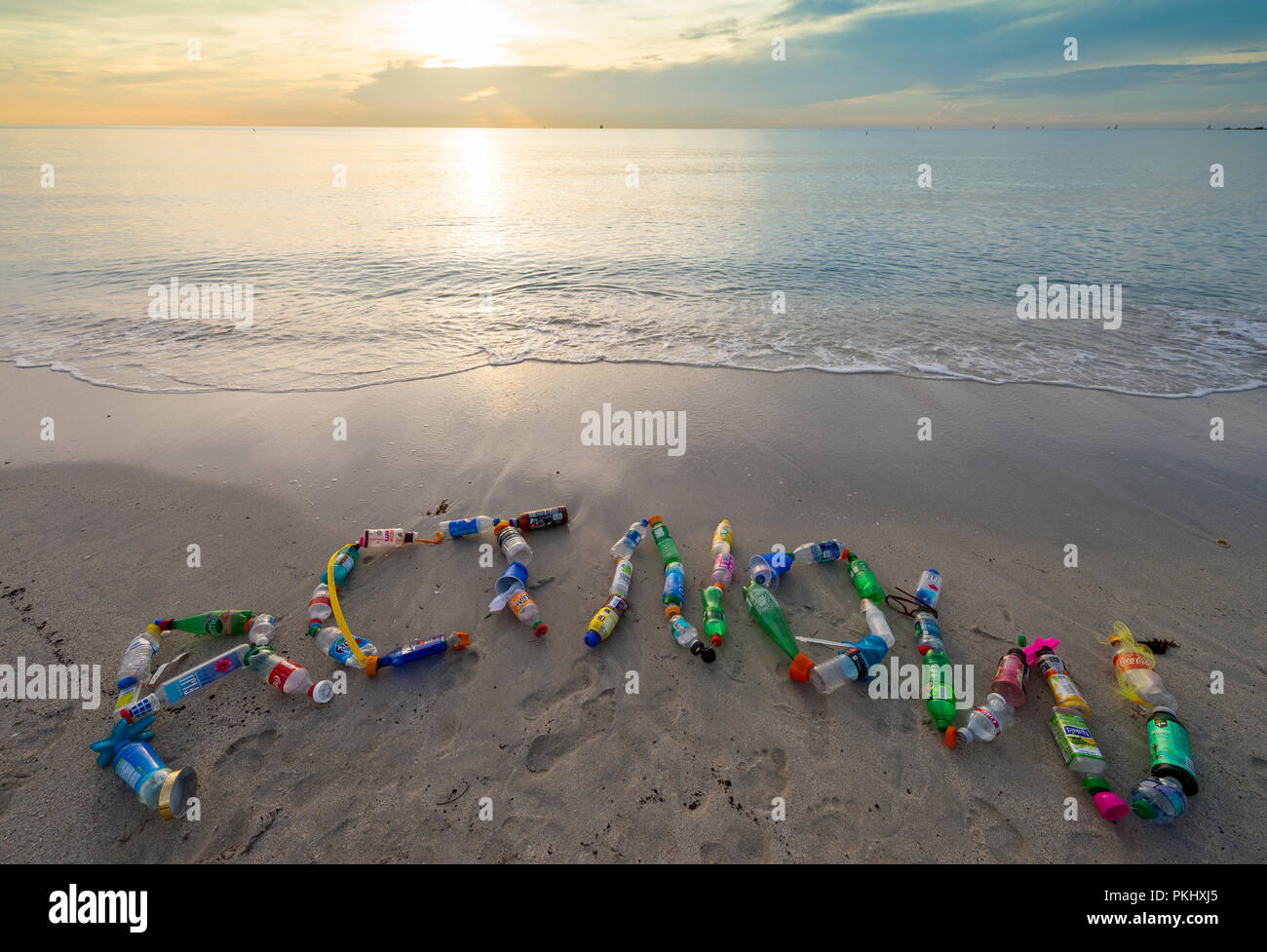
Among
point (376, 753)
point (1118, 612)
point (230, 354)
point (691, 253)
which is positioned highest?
point (691, 253)

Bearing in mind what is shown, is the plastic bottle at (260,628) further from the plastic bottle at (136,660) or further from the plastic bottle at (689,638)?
the plastic bottle at (689,638)

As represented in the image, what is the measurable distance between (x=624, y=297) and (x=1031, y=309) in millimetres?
9930

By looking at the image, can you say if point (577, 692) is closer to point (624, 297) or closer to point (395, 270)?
point (624, 297)

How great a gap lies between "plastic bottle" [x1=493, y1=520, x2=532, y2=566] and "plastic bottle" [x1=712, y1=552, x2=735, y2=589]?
6.21 ft

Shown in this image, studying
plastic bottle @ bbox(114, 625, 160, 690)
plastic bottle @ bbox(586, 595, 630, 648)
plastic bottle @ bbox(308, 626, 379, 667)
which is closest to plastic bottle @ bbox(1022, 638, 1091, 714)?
plastic bottle @ bbox(586, 595, 630, 648)

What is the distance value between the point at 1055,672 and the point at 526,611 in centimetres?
427

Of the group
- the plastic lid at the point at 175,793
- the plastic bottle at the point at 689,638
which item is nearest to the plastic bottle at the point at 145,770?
the plastic lid at the point at 175,793

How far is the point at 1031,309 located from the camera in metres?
13.9

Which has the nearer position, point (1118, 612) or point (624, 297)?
point (1118, 612)

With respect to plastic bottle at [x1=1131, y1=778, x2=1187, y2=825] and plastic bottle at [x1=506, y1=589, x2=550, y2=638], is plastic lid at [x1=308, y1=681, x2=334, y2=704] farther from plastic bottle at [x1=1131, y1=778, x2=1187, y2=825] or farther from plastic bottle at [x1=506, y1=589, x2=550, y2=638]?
plastic bottle at [x1=1131, y1=778, x2=1187, y2=825]

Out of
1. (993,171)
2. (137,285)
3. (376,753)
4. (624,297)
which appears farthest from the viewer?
(993,171)

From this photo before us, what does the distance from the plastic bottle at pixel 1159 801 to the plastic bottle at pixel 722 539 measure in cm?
336

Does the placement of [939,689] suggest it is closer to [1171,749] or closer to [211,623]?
[1171,749]

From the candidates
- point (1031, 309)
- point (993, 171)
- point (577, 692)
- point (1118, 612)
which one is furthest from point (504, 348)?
point (993, 171)
